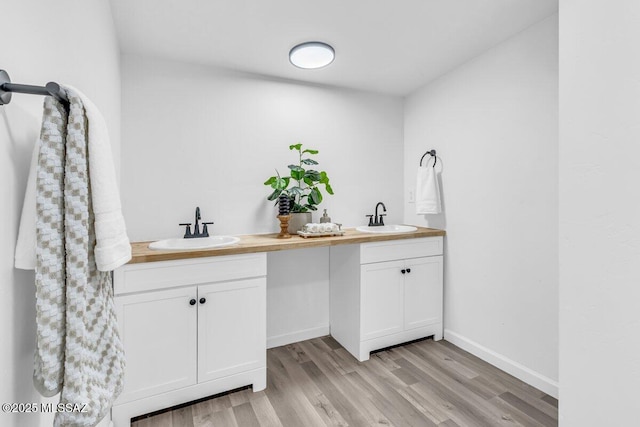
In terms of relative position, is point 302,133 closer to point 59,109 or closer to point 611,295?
point 59,109

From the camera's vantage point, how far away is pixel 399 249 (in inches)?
89.9

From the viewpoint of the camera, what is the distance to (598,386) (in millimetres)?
1172

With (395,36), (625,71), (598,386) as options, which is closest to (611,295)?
(598,386)

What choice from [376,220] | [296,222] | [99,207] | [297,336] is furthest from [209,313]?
[376,220]

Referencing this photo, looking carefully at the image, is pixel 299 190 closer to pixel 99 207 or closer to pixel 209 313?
pixel 209 313

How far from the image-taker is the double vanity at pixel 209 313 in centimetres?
155

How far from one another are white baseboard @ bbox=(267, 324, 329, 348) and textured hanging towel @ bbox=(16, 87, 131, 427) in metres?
1.76

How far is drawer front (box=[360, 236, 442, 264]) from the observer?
7.13 feet

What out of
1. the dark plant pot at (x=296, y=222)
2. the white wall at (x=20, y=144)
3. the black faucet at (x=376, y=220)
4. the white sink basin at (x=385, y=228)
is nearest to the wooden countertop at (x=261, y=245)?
the dark plant pot at (x=296, y=222)

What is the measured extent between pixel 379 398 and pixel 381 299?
657mm

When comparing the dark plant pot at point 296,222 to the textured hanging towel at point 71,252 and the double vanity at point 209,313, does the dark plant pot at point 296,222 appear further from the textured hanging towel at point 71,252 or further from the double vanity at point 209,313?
the textured hanging towel at point 71,252

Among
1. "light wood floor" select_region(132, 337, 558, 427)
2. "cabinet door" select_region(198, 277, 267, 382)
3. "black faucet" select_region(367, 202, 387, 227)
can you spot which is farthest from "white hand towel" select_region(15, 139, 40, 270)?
"black faucet" select_region(367, 202, 387, 227)

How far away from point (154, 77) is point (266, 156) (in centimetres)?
93

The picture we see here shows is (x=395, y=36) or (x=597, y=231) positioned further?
(x=395, y=36)
